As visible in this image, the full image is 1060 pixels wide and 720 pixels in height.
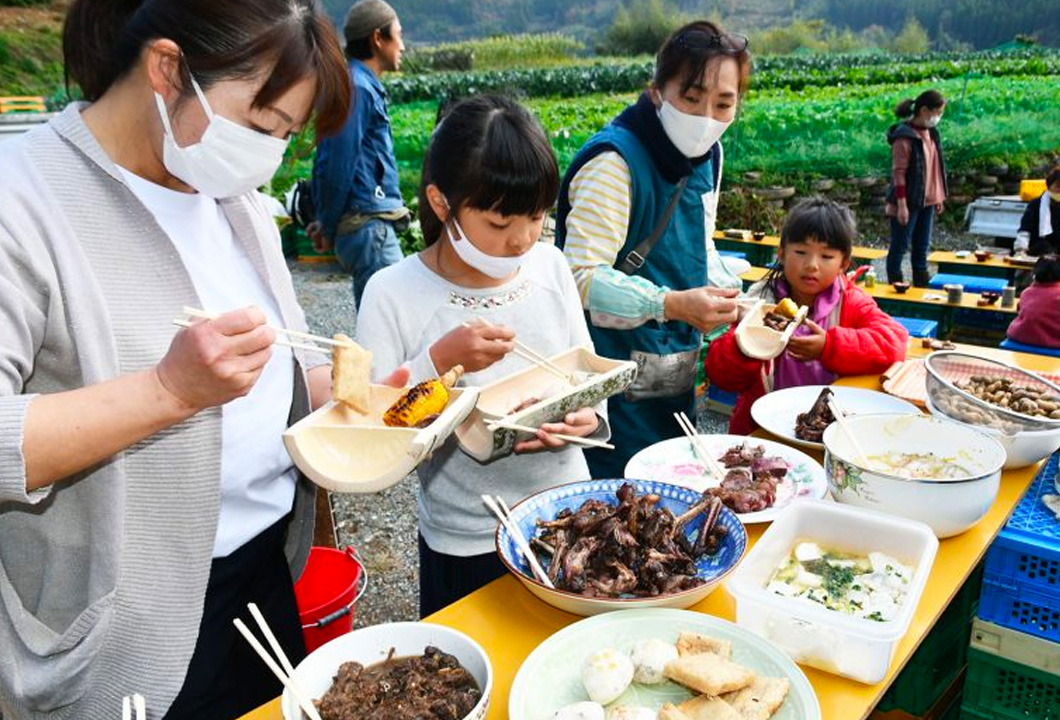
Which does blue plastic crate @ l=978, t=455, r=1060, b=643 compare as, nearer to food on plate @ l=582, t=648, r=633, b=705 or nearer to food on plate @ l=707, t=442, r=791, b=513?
food on plate @ l=707, t=442, r=791, b=513

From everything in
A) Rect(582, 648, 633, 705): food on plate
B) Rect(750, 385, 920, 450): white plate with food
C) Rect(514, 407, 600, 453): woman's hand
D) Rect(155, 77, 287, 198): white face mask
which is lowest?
Rect(750, 385, 920, 450): white plate with food

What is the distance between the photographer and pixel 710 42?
2760 mm

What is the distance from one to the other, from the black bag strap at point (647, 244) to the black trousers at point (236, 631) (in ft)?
5.31

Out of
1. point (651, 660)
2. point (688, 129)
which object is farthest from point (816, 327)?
point (651, 660)

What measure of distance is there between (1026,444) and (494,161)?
1.90 meters

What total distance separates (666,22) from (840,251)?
5810 cm

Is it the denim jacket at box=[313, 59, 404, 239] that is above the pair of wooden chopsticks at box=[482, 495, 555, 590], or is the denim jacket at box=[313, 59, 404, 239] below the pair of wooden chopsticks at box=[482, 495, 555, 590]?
above

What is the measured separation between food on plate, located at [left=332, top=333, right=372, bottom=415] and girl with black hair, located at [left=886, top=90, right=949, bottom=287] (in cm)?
1120

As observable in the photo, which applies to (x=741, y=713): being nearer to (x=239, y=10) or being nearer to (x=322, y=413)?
(x=322, y=413)

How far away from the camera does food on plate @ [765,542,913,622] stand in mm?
1612

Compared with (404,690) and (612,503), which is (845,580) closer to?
(612,503)

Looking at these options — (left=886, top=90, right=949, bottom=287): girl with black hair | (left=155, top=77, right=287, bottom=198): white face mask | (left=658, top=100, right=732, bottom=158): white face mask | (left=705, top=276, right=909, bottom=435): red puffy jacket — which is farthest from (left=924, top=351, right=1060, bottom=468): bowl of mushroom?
(left=886, top=90, right=949, bottom=287): girl with black hair

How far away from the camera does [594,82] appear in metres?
35.3

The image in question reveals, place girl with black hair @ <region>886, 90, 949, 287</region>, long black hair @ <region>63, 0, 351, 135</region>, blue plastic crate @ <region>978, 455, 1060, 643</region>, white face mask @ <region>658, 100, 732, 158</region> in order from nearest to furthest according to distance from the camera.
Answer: long black hair @ <region>63, 0, 351, 135</region> < blue plastic crate @ <region>978, 455, 1060, 643</region> < white face mask @ <region>658, 100, 732, 158</region> < girl with black hair @ <region>886, 90, 949, 287</region>
